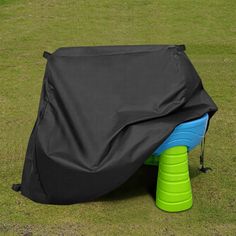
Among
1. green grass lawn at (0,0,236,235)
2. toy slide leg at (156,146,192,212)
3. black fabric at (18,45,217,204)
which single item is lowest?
green grass lawn at (0,0,236,235)

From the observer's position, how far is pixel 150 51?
4137 mm

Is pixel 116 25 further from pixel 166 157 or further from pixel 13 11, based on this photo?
pixel 166 157

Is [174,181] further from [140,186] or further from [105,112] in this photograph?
[105,112]

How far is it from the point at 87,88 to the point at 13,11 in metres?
7.60

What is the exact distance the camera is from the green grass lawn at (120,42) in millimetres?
4098

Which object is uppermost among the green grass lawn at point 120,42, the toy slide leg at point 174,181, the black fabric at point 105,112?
the black fabric at point 105,112

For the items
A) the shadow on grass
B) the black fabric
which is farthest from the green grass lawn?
the black fabric

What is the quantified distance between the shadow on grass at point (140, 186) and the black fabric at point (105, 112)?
359 millimetres

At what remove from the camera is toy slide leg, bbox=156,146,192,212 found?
403 centimetres

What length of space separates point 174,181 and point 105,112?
75 centimetres

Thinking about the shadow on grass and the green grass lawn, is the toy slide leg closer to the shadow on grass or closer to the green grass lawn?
the green grass lawn

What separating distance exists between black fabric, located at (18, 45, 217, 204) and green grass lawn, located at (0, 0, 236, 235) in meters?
0.29

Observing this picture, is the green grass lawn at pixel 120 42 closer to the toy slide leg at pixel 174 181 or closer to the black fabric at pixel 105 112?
the toy slide leg at pixel 174 181

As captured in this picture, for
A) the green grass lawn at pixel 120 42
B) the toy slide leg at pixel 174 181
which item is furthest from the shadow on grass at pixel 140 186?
the toy slide leg at pixel 174 181
